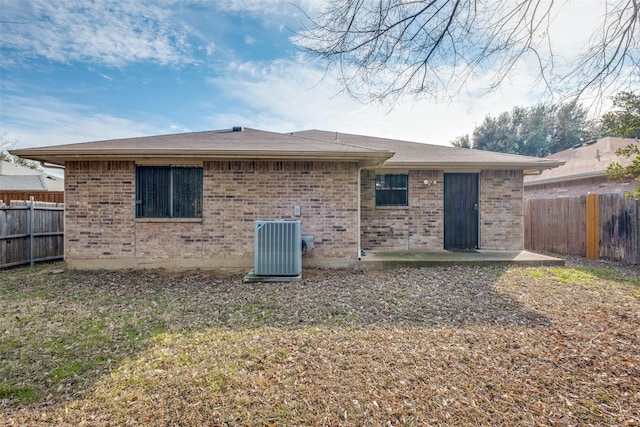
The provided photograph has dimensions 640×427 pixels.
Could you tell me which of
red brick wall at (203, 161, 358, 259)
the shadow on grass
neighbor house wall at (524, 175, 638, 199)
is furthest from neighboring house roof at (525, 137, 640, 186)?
red brick wall at (203, 161, 358, 259)

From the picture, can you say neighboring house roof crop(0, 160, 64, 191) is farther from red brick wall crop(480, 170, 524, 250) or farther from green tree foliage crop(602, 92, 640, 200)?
green tree foliage crop(602, 92, 640, 200)

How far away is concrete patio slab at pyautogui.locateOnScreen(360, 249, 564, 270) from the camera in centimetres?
Result: 682

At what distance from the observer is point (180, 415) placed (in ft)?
6.88

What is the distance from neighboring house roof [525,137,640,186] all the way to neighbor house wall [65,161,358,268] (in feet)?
27.9

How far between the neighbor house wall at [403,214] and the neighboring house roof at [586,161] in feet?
17.6

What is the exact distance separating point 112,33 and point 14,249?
220 inches

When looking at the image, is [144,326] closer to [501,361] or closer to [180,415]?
[180,415]

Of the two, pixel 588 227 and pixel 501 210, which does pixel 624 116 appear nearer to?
pixel 501 210

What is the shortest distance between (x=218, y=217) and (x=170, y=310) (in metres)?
2.80

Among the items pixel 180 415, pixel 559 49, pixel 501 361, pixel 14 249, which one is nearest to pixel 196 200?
pixel 14 249

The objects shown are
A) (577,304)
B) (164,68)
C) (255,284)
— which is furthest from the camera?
(164,68)

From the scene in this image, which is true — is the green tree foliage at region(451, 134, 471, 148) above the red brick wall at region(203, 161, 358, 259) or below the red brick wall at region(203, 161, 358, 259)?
above

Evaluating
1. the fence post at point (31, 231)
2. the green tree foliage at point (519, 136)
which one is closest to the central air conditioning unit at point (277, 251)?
the fence post at point (31, 231)

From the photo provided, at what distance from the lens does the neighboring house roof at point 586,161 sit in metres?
10.7
